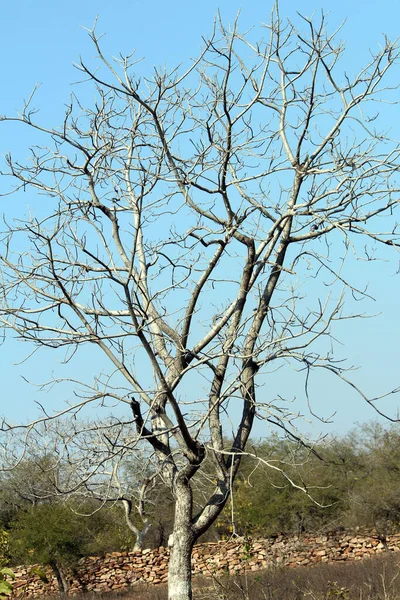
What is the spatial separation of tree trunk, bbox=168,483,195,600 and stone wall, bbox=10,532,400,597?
13.3m

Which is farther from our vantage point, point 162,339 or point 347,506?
point 347,506

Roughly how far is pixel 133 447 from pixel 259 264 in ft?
7.23

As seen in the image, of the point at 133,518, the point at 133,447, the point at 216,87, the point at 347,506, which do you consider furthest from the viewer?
the point at 133,518

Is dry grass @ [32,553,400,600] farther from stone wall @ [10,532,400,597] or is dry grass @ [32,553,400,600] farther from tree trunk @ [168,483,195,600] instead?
stone wall @ [10,532,400,597]

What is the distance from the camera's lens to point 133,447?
6.64 metres

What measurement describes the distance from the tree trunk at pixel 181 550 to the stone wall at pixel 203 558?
13.3m

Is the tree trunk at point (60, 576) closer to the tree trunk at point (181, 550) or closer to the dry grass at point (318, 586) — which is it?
the dry grass at point (318, 586)

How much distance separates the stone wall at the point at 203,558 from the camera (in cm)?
2073

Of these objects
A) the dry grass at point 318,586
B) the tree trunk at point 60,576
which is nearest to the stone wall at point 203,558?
the tree trunk at point 60,576

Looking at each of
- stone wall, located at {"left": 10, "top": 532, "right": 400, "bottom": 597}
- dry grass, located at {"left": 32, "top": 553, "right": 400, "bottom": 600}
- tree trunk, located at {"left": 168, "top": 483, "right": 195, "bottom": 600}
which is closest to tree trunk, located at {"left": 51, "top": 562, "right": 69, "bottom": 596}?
stone wall, located at {"left": 10, "top": 532, "right": 400, "bottom": 597}

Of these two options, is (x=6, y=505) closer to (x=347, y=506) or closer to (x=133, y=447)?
(x=347, y=506)

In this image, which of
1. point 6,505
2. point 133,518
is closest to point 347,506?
point 133,518

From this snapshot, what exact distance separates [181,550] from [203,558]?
47.1ft

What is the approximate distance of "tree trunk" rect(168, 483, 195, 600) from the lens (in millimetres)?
6766
